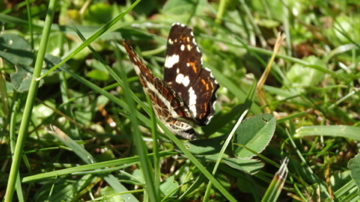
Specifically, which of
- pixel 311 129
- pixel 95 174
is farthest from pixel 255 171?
pixel 95 174

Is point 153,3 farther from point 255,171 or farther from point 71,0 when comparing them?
point 255,171

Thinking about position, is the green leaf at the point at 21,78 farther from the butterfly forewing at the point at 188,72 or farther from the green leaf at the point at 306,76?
the green leaf at the point at 306,76

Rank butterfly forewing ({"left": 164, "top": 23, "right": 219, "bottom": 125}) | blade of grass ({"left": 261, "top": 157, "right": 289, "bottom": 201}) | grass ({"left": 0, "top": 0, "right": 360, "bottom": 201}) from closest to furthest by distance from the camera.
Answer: blade of grass ({"left": 261, "top": 157, "right": 289, "bottom": 201})
grass ({"left": 0, "top": 0, "right": 360, "bottom": 201})
butterfly forewing ({"left": 164, "top": 23, "right": 219, "bottom": 125})

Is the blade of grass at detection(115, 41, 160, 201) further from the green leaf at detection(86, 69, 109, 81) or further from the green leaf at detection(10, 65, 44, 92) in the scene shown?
the green leaf at detection(86, 69, 109, 81)

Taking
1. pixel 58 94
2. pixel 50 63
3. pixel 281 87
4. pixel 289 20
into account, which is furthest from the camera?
pixel 289 20

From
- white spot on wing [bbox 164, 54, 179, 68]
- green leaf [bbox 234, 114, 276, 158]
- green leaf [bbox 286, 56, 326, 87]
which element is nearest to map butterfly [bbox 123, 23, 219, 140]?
white spot on wing [bbox 164, 54, 179, 68]

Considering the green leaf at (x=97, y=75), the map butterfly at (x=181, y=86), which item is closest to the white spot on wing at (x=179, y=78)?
the map butterfly at (x=181, y=86)

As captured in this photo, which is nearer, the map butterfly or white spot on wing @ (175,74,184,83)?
the map butterfly
